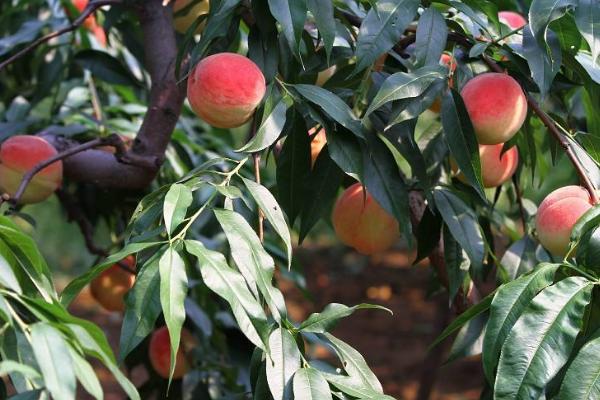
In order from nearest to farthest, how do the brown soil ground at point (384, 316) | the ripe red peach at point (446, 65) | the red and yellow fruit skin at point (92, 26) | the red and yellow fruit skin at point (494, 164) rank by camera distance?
1. the ripe red peach at point (446, 65)
2. the red and yellow fruit skin at point (494, 164)
3. the red and yellow fruit skin at point (92, 26)
4. the brown soil ground at point (384, 316)

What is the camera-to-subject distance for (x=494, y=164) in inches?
41.4

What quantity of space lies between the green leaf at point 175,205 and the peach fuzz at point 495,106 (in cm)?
29

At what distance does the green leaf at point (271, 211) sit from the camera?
0.78 m

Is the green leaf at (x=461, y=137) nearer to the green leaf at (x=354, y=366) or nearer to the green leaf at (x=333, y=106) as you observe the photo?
the green leaf at (x=333, y=106)

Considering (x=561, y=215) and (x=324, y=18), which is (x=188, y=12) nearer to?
(x=324, y=18)

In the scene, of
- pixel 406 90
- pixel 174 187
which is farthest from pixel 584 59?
pixel 174 187

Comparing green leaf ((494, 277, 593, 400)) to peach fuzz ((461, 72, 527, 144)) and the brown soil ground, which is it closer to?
peach fuzz ((461, 72, 527, 144))

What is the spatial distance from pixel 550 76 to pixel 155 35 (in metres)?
0.54

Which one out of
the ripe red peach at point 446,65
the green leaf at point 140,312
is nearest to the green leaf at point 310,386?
the green leaf at point 140,312

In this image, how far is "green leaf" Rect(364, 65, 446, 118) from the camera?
82 cm

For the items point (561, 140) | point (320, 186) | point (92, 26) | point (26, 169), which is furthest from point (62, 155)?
point (92, 26)

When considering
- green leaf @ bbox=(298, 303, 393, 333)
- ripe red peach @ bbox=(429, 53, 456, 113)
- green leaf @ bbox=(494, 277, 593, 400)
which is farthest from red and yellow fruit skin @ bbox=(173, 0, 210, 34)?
green leaf @ bbox=(494, 277, 593, 400)

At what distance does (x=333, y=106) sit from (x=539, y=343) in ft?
0.90

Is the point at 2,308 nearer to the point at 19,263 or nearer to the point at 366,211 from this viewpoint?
the point at 19,263
